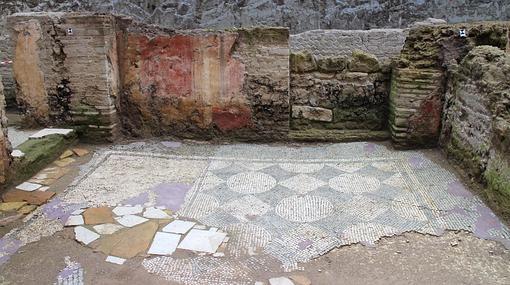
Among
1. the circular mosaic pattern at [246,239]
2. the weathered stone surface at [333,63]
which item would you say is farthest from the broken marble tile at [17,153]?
the weathered stone surface at [333,63]

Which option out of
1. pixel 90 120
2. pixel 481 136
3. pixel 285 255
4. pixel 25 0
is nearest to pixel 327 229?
pixel 285 255

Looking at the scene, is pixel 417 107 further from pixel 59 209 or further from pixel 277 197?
pixel 59 209

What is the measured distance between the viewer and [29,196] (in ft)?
10.6

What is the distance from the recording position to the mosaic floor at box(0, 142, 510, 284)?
8.53 ft

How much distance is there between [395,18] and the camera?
24.5 feet

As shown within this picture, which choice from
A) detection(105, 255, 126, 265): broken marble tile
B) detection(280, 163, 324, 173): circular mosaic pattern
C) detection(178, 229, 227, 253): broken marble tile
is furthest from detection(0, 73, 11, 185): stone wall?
detection(280, 163, 324, 173): circular mosaic pattern

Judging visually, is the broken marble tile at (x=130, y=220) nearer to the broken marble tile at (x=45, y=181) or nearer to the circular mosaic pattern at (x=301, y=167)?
the broken marble tile at (x=45, y=181)

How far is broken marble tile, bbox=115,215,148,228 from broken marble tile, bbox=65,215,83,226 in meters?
0.23

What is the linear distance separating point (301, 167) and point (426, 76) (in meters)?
1.44

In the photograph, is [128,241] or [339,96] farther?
[339,96]

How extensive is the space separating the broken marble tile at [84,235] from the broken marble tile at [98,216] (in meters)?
0.09

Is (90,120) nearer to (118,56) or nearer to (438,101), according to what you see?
(118,56)

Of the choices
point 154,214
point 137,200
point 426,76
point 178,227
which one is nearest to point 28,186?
point 137,200

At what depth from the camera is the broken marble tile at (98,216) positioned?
9.46 feet
